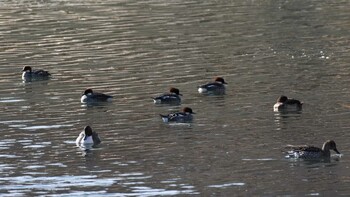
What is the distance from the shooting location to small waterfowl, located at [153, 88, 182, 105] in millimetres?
33250

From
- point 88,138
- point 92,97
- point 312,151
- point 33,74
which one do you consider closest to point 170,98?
point 92,97

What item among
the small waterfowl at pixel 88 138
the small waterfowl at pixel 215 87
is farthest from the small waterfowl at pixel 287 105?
the small waterfowl at pixel 88 138

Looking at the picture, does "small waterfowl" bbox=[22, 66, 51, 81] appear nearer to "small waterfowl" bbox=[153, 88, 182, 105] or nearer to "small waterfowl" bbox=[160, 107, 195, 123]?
"small waterfowl" bbox=[153, 88, 182, 105]

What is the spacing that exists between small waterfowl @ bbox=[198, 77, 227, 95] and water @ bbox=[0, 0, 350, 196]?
31 centimetres

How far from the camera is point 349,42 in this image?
146 feet

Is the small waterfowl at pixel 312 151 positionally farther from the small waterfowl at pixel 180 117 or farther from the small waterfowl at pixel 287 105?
the small waterfowl at pixel 287 105

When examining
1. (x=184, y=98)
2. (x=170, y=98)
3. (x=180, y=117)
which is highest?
(x=184, y=98)

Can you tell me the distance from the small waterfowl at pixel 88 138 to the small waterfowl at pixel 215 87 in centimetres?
734

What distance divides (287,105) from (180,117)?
3.02m

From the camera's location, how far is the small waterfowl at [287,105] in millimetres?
31266

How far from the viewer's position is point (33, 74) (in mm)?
38250

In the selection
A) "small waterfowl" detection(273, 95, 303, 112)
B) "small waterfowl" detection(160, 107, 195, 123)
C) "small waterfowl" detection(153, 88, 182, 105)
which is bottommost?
"small waterfowl" detection(160, 107, 195, 123)

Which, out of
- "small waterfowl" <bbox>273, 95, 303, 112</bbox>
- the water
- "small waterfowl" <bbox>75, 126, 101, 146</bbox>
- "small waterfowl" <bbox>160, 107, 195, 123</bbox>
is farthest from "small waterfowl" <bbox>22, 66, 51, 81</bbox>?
"small waterfowl" <bbox>75, 126, 101, 146</bbox>

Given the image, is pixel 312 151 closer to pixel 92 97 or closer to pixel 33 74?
pixel 92 97
